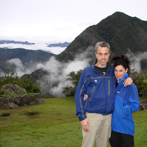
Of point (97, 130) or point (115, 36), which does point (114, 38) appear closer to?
point (115, 36)

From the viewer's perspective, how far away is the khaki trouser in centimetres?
343

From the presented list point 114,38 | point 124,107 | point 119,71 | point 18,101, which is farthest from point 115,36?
point 124,107

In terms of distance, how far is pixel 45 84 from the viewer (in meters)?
137

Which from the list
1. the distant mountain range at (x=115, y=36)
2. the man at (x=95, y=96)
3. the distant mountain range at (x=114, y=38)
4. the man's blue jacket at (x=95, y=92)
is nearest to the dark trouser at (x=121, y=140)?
the man at (x=95, y=96)

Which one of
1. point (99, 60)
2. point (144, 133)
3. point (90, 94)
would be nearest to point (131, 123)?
point (90, 94)

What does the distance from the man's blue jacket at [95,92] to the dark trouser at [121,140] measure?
1.96 feet

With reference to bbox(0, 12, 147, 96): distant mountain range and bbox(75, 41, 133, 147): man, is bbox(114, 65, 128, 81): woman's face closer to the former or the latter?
bbox(75, 41, 133, 147): man

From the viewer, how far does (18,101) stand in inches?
659

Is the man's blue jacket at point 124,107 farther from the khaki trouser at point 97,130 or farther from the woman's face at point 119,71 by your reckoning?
the khaki trouser at point 97,130

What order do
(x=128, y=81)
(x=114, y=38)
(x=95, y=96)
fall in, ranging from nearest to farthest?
1. (x=128, y=81)
2. (x=95, y=96)
3. (x=114, y=38)

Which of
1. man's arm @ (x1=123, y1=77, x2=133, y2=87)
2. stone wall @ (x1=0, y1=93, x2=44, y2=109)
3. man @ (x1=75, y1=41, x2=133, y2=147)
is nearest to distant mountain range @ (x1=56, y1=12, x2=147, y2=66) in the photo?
stone wall @ (x1=0, y1=93, x2=44, y2=109)

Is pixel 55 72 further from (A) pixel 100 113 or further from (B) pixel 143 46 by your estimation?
(A) pixel 100 113

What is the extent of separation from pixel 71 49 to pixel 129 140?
147865mm

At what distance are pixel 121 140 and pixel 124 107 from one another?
0.80 m
